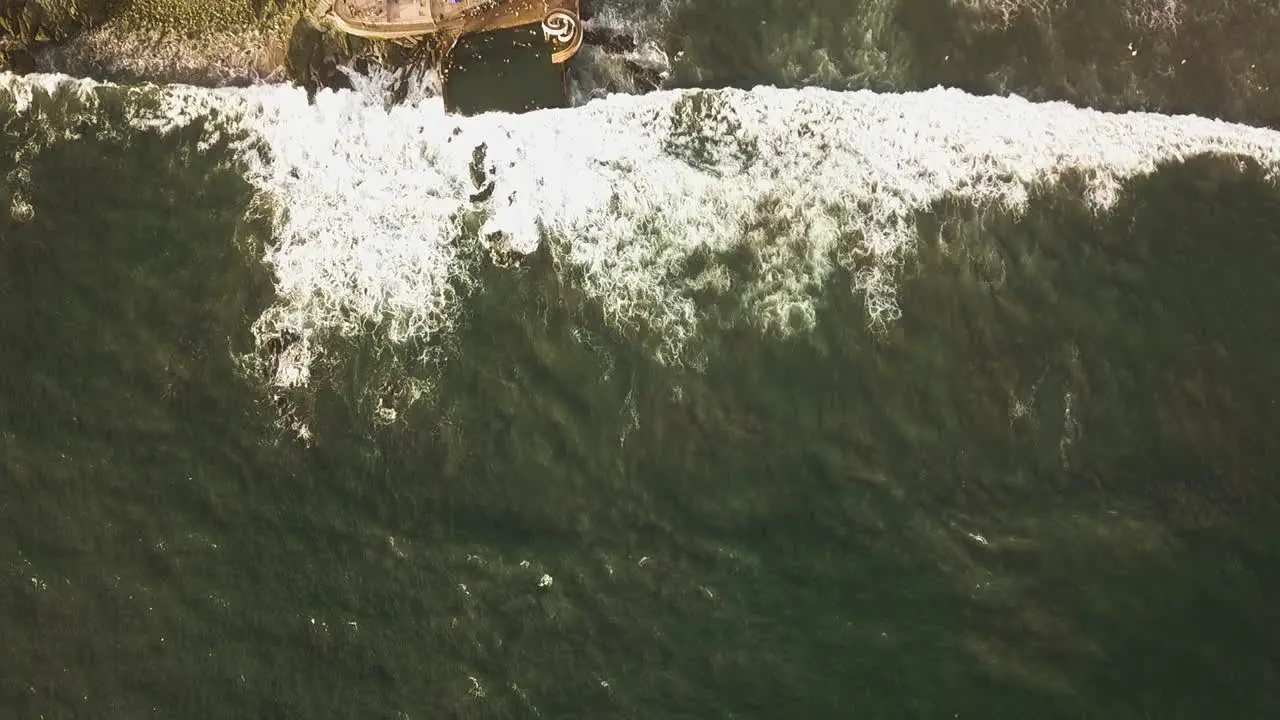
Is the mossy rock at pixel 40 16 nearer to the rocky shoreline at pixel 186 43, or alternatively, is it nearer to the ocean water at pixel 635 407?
the rocky shoreline at pixel 186 43

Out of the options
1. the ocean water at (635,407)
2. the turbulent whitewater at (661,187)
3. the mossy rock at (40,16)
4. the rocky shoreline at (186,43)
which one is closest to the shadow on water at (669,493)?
the ocean water at (635,407)

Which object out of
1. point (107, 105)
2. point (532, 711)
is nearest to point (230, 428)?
point (107, 105)

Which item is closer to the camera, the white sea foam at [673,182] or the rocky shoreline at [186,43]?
the white sea foam at [673,182]

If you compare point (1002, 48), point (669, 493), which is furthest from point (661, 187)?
point (1002, 48)

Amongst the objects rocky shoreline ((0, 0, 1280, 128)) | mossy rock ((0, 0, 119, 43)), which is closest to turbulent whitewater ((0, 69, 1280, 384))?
rocky shoreline ((0, 0, 1280, 128))

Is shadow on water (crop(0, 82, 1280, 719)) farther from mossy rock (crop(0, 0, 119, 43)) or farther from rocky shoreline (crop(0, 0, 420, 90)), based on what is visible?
mossy rock (crop(0, 0, 119, 43))

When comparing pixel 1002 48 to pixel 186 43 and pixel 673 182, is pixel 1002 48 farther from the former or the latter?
pixel 186 43

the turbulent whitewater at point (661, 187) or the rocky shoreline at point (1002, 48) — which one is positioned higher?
the rocky shoreline at point (1002, 48)

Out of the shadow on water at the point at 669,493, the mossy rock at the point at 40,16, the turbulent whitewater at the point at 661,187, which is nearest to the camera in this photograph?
the shadow on water at the point at 669,493

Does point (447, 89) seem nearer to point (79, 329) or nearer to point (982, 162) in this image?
point (79, 329)
